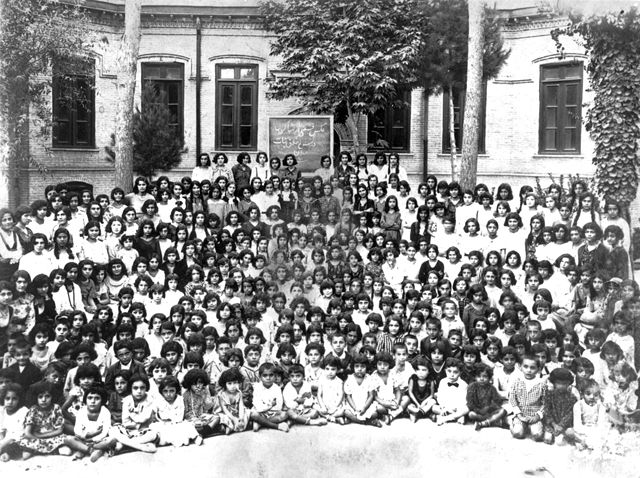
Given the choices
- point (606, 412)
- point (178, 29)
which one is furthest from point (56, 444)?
point (178, 29)

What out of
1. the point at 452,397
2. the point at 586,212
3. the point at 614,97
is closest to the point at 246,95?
the point at 614,97

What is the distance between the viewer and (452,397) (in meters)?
6.19

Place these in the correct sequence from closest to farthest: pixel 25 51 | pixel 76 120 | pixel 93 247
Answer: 1. pixel 93 247
2. pixel 25 51
3. pixel 76 120

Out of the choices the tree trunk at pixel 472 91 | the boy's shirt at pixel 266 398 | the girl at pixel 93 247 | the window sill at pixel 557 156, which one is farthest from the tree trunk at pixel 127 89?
the window sill at pixel 557 156

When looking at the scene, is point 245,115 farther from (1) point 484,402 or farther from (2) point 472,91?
(1) point 484,402

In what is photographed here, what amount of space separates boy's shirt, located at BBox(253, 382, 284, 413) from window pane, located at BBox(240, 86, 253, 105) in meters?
11.3

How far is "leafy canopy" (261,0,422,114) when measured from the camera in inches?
502

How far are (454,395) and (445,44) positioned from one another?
8.48 m

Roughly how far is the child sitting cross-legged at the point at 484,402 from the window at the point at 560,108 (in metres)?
10.4

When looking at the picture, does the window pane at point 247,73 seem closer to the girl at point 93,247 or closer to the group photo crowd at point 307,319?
the group photo crowd at point 307,319

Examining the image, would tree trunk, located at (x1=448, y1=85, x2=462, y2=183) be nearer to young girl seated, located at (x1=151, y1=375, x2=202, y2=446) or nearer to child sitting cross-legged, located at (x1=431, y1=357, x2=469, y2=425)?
child sitting cross-legged, located at (x1=431, y1=357, x2=469, y2=425)

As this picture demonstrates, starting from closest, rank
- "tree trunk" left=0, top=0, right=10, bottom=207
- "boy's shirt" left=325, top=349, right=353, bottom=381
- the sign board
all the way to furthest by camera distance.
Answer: "boy's shirt" left=325, top=349, right=353, bottom=381 → "tree trunk" left=0, top=0, right=10, bottom=207 → the sign board

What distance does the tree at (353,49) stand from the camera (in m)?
12.8

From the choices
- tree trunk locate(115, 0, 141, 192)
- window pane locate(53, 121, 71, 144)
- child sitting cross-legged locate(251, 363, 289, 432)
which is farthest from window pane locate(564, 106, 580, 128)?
child sitting cross-legged locate(251, 363, 289, 432)
